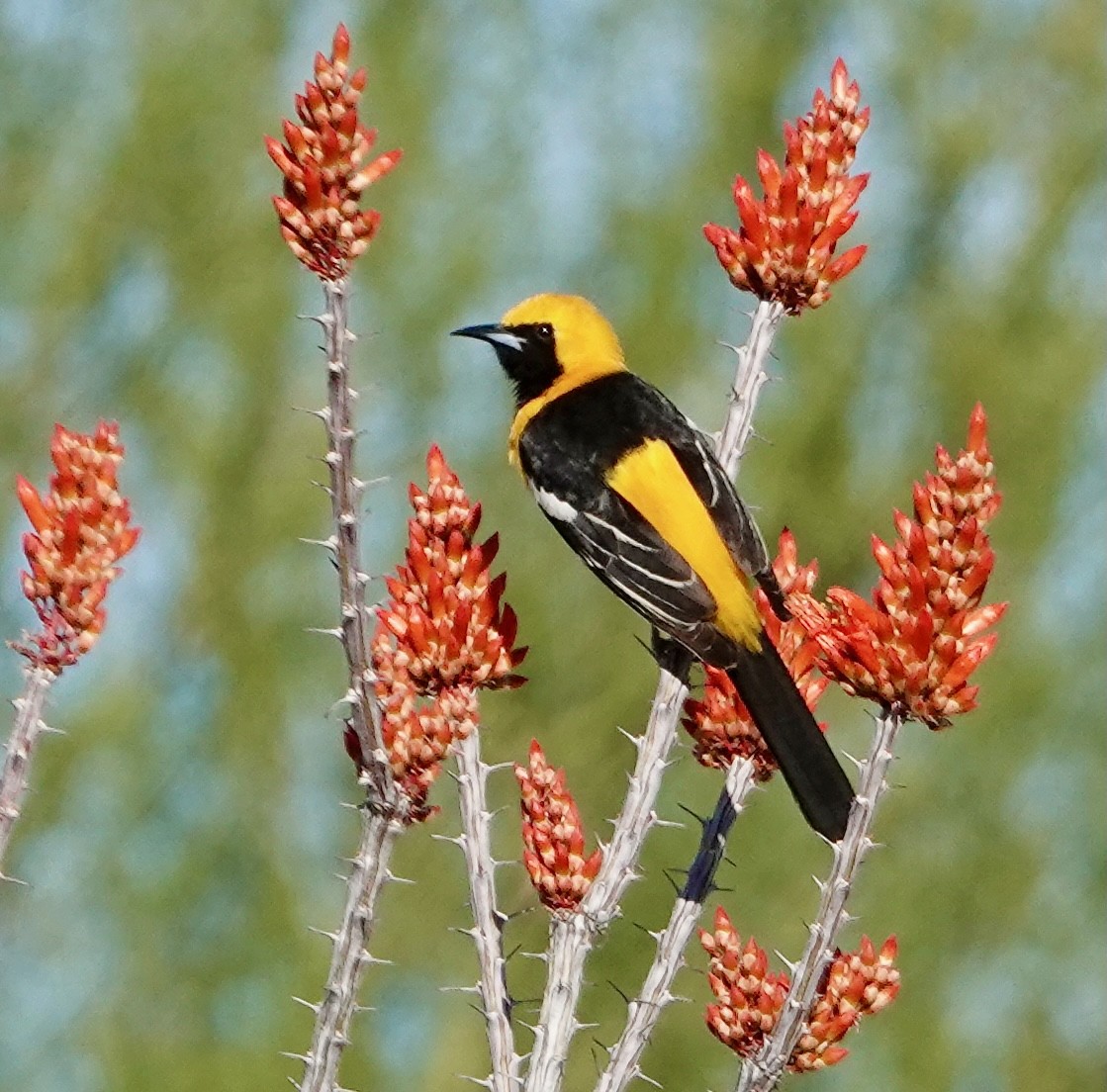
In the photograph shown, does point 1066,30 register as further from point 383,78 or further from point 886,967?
point 886,967

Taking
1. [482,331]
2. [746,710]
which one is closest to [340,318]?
[746,710]

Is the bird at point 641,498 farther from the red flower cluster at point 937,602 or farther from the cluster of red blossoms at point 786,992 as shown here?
the red flower cluster at point 937,602

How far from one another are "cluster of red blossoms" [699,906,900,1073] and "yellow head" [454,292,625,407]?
103 inches

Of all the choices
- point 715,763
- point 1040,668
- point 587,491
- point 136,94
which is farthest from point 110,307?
point 715,763

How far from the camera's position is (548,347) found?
4.78m

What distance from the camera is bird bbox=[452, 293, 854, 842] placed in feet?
11.7

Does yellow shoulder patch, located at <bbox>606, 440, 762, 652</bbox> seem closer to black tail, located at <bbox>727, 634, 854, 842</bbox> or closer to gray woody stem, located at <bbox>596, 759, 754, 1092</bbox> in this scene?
black tail, located at <bbox>727, 634, 854, 842</bbox>

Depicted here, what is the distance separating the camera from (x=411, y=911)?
825 centimetres

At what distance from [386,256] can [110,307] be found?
1458mm

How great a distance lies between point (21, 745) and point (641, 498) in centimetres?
220

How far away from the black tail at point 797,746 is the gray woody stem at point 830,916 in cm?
Answer: 55

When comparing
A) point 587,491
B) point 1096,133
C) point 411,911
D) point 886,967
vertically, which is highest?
point 1096,133

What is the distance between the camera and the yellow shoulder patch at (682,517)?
3.70 metres

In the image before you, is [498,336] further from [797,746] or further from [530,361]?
[797,746]
